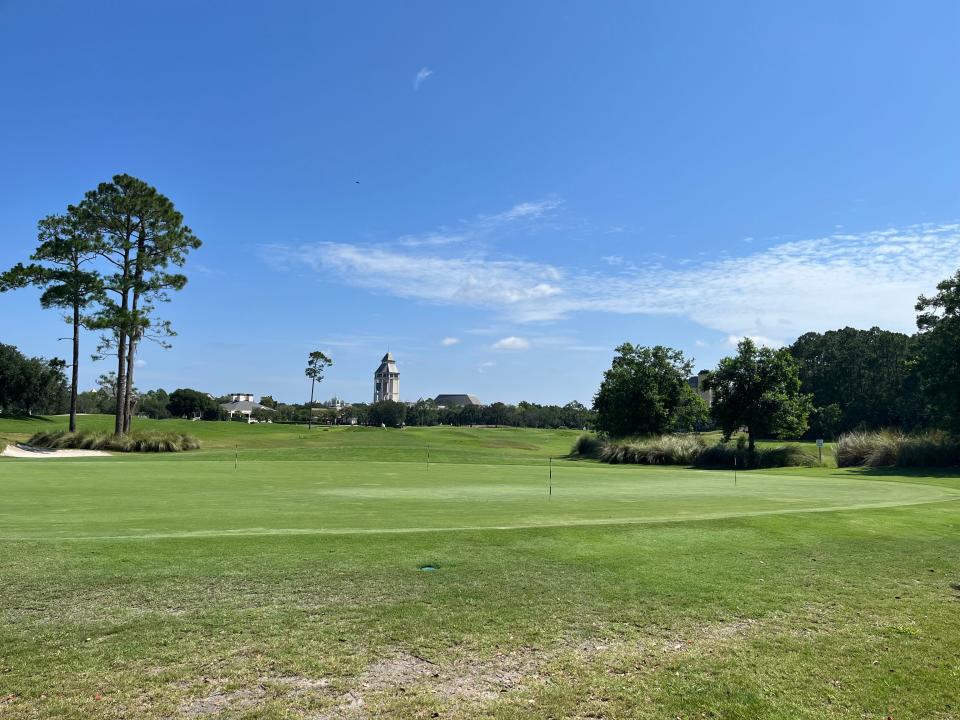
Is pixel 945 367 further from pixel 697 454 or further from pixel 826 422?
pixel 826 422

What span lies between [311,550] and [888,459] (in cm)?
3306

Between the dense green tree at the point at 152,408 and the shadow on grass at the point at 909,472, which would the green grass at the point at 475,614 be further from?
the dense green tree at the point at 152,408

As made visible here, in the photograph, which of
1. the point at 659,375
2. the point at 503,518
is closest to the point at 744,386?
the point at 659,375

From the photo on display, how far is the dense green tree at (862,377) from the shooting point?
3386 inches

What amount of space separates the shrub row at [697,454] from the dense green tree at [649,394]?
636 cm

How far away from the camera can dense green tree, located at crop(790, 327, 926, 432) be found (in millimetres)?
86000

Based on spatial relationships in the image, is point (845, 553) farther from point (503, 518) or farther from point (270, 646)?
point (270, 646)

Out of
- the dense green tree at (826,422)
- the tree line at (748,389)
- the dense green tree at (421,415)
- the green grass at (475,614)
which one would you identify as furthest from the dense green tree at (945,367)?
the dense green tree at (421,415)

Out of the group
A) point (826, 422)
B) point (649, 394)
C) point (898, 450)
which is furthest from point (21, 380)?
point (826, 422)

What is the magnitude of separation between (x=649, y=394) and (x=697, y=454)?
9685mm

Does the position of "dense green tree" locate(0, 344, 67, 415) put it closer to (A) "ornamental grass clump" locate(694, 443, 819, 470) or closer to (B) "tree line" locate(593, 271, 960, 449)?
Answer: (B) "tree line" locate(593, 271, 960, 449)

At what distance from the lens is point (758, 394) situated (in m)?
40.6

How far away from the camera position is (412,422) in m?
147

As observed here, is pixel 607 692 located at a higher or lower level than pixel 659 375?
lower
